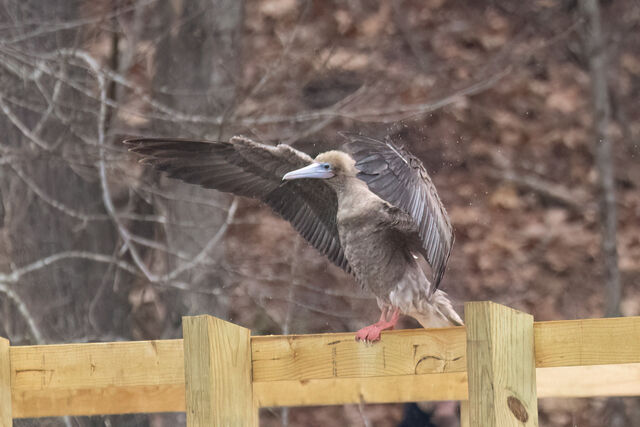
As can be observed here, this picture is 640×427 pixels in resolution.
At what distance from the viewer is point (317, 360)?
73.6 inches

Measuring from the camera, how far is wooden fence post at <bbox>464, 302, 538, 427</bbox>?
154 cm

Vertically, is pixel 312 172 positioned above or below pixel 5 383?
above

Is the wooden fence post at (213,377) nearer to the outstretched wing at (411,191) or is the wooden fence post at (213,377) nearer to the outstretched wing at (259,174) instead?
the outstretched wing at (411,191)

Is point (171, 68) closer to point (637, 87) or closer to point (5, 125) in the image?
point (5, 125)

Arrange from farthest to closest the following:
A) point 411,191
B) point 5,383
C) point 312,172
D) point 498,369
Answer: point 312,172
point 411,191
point 5,383
point 498,369

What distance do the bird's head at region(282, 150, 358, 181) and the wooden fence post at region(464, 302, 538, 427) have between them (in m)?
0.99

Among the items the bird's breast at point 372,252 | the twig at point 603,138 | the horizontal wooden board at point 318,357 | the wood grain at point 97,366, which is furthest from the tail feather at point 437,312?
the twig at point 603,138

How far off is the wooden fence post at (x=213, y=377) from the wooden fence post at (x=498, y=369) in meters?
0.43

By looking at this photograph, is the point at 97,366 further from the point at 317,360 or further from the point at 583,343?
the point at 583,343

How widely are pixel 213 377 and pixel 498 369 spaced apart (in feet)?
1.61

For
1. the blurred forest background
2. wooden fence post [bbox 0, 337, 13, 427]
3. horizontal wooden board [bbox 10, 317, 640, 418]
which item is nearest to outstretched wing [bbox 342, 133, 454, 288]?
horizontal wooden board [bbox 10, 317, 640, 418]

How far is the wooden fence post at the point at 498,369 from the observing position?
1544 mm

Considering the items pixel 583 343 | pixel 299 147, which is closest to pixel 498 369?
pixel 583 343

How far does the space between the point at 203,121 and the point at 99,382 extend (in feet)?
7.79
